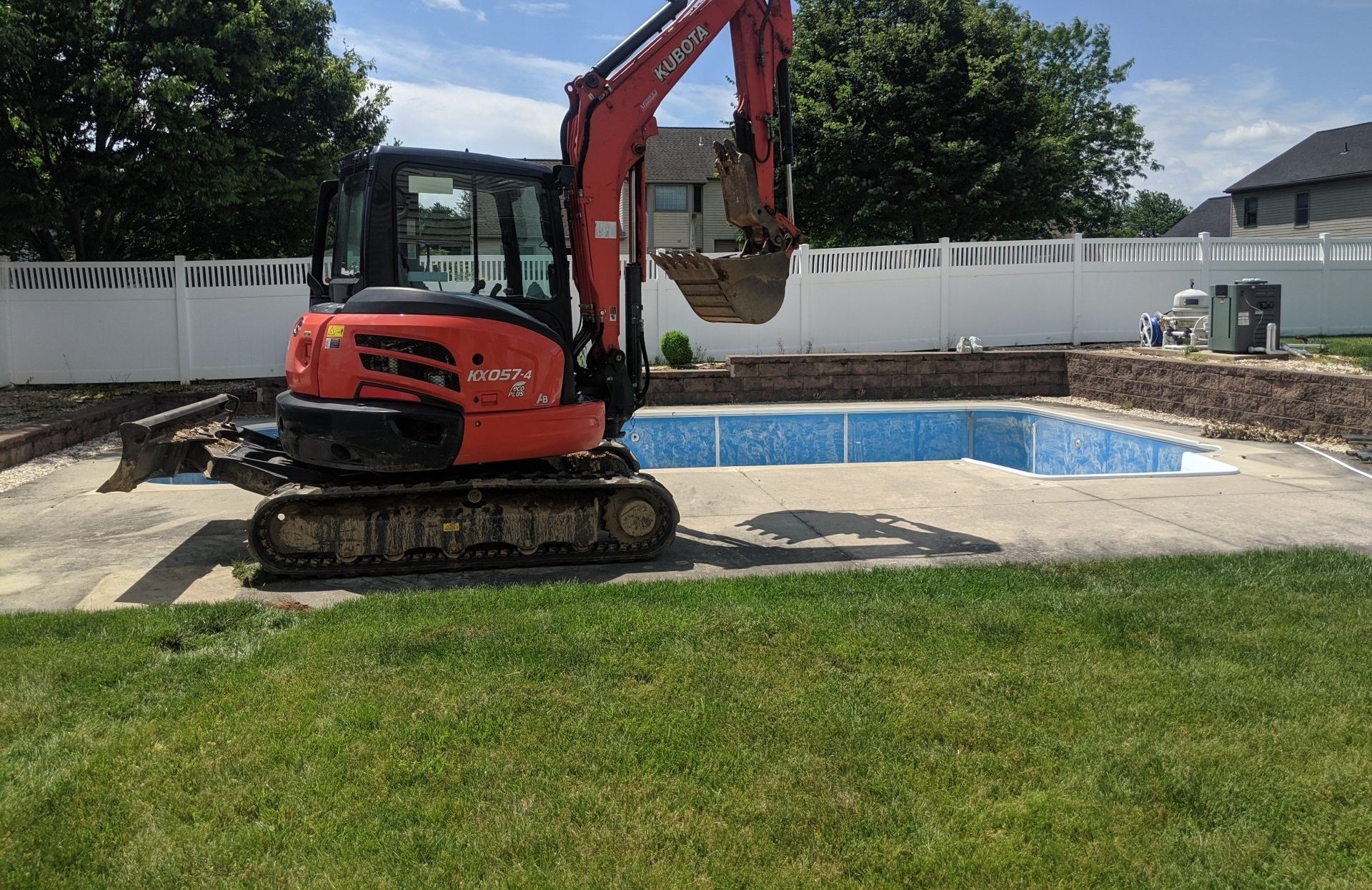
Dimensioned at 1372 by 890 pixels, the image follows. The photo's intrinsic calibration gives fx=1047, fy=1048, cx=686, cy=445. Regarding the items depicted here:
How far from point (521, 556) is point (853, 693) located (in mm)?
3381

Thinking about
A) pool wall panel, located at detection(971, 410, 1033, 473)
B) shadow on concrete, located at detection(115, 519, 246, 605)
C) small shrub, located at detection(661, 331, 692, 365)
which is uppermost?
small shrub, located at detection(661, 331, 692, 365)

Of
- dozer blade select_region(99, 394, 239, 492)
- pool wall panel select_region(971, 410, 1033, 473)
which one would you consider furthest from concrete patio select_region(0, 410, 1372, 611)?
pool wall panel select_region(971, 410, 1033, 473)

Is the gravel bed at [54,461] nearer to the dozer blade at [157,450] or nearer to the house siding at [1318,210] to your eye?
the dozer blade at [157,450]

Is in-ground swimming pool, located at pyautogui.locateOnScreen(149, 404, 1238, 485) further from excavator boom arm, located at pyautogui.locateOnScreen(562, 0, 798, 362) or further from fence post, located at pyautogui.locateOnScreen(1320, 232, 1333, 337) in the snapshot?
fence post, located at pyautogui.locateOnScreen(1320, 232, 1333, 337)

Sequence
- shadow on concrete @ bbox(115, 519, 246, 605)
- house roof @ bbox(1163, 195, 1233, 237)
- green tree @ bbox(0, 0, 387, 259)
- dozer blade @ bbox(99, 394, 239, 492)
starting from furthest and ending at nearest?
house roof @ bbox(1163, 195, 1233, 237) → green tree @ bbox(0, 0, 387, 259) → dozer blade @ bbox(99, 394, 239, 492) → shadow on concrete @ bbox(115, 519, 246, 605)

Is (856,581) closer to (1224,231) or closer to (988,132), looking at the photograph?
(988,132)

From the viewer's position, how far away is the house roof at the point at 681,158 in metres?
40.8

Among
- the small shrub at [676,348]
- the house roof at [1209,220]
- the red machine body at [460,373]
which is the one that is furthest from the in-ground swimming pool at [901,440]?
the house roof at [1209,220]

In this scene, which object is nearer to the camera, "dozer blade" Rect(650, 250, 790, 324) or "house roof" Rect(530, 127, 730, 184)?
"dozer blade" Rect(650, 250, 790, 324)

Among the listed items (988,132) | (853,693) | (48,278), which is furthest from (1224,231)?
(853,693)

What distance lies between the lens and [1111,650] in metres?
5.08

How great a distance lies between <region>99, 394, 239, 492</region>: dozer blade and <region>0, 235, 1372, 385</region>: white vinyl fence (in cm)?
988

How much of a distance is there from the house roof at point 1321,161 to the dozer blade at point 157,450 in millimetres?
35835

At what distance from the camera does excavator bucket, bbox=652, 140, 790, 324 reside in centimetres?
777
